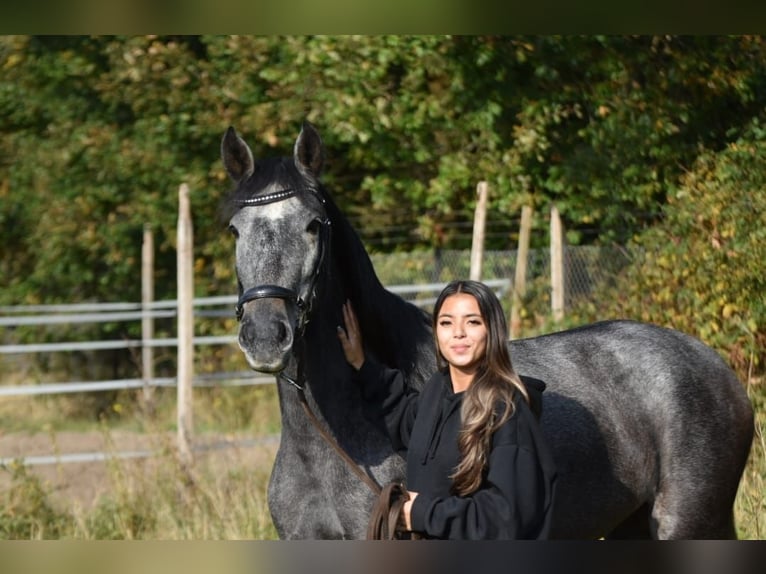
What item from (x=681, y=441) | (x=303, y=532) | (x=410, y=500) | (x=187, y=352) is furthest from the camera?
(x=187, y=352)

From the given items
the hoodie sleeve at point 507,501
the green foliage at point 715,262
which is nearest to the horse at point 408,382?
the hoodie sleeve at point 507,501

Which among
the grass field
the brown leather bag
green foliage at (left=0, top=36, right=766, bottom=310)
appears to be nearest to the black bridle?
the brown leather bag

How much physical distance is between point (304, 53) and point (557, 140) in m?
2.95

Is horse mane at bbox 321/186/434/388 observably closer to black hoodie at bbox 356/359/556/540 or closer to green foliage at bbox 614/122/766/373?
black hoodie at bbox 356/359/556/540

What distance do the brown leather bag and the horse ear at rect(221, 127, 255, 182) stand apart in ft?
4.21

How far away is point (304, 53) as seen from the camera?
1140 cm

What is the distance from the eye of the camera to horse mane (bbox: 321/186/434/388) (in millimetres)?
3660

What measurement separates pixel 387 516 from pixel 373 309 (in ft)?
3.49

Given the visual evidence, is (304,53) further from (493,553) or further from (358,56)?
(493,553)

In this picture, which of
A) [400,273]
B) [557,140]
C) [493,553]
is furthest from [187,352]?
[493,553]

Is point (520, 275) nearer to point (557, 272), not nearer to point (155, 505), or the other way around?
point (557, 272)

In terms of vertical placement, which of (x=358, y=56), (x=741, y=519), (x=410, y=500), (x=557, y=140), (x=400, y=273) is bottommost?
(x=741, y=519)

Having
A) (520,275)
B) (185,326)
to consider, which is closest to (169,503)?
(185,326)

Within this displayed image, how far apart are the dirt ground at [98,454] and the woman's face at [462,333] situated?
15.6 ft
